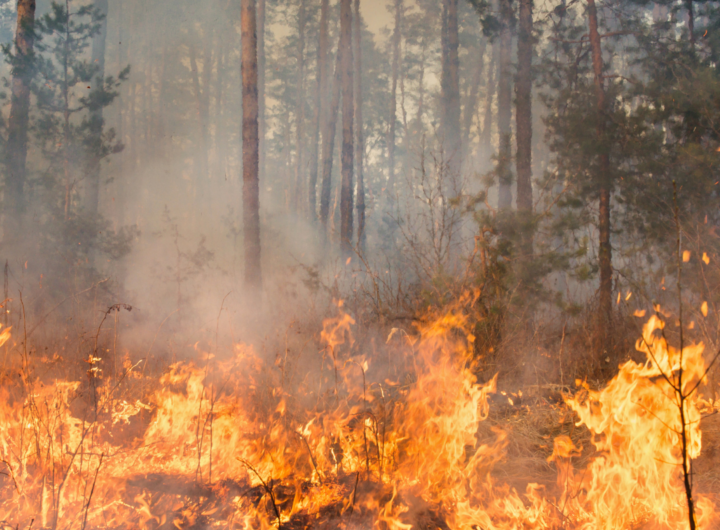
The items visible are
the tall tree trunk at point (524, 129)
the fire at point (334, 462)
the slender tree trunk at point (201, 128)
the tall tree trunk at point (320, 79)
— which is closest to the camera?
the fire at point (334, 462)

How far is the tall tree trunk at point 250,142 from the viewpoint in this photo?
27.6 ft

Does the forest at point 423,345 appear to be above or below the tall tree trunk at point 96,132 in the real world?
below

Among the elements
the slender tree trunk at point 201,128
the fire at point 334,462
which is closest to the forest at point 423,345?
the fire at point 334,462

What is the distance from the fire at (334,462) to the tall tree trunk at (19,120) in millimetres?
6649

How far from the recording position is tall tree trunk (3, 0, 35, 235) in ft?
30.2

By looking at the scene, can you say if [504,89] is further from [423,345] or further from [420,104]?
[420,104]

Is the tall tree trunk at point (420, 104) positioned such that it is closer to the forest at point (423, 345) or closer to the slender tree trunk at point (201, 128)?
the slender tree trunk at point (201, 128)

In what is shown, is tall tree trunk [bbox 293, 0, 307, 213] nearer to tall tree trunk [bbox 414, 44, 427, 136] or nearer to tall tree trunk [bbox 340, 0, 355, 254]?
tall tree trunk [bbox 414, 44, 427, 136]

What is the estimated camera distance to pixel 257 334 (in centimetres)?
691

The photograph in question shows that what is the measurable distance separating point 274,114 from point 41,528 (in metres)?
29.5

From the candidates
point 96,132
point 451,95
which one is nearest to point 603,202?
point 451,95

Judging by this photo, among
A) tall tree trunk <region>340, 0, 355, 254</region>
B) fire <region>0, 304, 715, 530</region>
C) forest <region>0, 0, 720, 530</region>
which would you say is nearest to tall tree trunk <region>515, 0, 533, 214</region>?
forest <region>0, 0, 720, 530</region>

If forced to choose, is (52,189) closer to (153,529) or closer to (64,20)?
(64,20)

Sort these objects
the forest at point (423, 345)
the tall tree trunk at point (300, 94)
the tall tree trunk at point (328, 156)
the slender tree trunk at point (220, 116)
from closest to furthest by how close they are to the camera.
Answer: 1. the forest at point (423, 345)
2. the tall tree trunk at point (328, 156)
3. the tall tree trunk at point (300, 94)
4. the slender tree trunk at point (220, 116)
